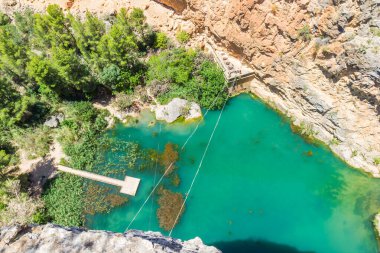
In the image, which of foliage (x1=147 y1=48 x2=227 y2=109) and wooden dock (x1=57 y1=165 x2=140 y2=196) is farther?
foliage (x1=147 y1=48 x2=227 y2=109)

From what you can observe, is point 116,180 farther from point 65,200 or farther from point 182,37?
point 182,37

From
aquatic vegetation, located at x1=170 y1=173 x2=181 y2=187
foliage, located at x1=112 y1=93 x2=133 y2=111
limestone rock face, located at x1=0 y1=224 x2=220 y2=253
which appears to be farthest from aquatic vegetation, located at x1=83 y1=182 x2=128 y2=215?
limestone rock face, located at x1=0 y1=224 x2=220 y2=253

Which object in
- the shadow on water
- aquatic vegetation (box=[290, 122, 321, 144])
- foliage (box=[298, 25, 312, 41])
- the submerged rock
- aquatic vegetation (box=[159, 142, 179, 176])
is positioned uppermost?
foliage (box=[298, 25, 312, 41])

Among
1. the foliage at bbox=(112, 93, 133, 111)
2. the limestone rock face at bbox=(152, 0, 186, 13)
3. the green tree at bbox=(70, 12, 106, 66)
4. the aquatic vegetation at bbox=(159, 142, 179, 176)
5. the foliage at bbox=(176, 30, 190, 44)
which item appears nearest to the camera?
the aquatic vegetation at bbox=(159, 142, 179, 176)

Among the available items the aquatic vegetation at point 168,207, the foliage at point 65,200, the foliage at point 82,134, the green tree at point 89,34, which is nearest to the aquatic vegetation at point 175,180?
the aquatic vegetation at point 168,207

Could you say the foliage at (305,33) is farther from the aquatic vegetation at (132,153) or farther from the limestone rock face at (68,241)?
the limestone rock face at (68,241)

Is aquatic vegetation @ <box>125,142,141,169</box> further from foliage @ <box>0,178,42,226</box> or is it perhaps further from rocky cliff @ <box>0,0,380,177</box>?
rocky cliff @ <box>0,0,380,177</box>

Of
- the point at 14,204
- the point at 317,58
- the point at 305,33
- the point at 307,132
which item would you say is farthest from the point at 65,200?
the point at 305,33
